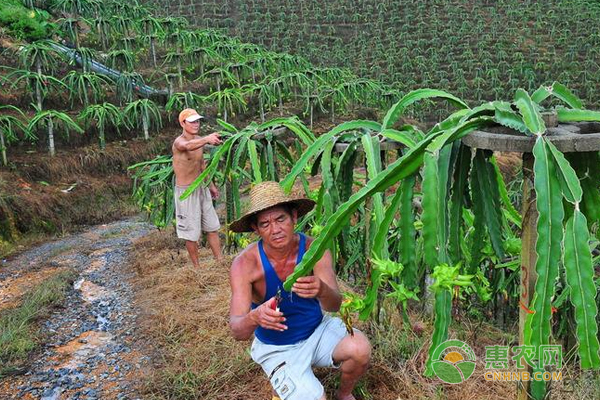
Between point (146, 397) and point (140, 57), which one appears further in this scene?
point (140, 57)

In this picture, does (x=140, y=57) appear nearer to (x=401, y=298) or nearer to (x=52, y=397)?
(x=52, y=397)

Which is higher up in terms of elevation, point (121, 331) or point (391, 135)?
point (391, 135)

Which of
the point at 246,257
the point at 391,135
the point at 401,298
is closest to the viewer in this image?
the point at 401,298

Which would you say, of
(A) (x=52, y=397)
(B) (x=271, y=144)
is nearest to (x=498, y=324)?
(B) (x=271, y=144)

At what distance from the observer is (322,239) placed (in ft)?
5.26

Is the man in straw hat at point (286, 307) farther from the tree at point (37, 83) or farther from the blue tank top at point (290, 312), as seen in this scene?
the tree at point (37, 83)

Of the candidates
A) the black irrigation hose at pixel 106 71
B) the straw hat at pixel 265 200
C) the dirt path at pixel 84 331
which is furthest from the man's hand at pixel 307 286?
the black irrigation hose at pixel 106 71

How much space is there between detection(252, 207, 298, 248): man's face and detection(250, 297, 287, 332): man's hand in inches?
10.1

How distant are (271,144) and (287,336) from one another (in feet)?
4.99

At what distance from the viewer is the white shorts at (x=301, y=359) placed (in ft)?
6.86

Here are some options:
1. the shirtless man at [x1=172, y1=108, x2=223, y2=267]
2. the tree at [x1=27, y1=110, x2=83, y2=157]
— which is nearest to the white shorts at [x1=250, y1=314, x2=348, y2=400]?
the shirtless man at [x1=172, y1=108, x2=223, y2=267]

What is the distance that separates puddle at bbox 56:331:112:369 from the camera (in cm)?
317

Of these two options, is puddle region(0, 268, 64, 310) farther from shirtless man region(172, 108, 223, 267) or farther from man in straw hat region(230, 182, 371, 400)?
man in straw hat region(230, 182, 371, 400)

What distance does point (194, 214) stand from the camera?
175 inches
